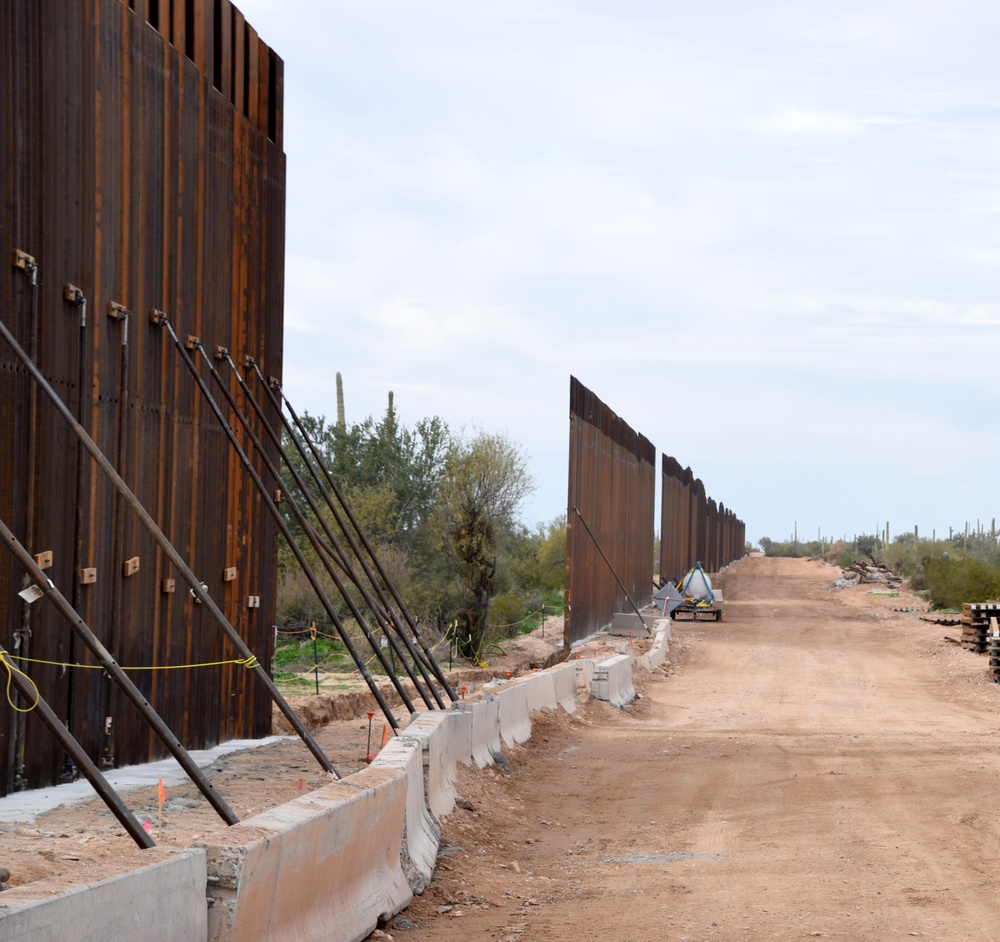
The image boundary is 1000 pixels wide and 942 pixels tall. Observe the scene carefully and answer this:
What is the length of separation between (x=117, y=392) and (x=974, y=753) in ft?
35.7

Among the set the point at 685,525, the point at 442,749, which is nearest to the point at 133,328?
the point at 442,749

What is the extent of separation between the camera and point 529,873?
9.40m

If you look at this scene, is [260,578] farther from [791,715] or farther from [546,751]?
[791,715]

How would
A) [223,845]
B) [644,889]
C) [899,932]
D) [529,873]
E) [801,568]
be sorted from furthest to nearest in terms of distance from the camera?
[801,568] → [529,873] → [644,889] → [899,932] → [223,845]

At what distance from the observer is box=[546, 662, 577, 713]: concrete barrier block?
19391 millimetres

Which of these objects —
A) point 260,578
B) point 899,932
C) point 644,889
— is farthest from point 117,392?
point 899,932

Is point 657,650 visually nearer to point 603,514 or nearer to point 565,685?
point 603,514

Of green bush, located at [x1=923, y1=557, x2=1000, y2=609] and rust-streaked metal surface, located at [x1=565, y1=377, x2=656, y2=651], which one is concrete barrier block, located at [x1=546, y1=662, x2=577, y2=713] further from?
green bush, located at [x1=923, y1=557, x2=1000, y2=609]

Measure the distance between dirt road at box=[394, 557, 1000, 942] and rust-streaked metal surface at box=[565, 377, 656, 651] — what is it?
19.6 feet

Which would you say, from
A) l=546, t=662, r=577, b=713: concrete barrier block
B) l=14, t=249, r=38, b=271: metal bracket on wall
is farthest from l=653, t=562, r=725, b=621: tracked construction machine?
l=14, t=249, r=38, b=271: metal bracket on wall

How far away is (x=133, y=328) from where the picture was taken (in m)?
11.2

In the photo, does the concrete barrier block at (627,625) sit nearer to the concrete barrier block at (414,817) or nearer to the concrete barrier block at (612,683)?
the concrete barrier block at (612,683)

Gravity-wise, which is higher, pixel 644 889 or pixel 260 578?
pixel 260 578

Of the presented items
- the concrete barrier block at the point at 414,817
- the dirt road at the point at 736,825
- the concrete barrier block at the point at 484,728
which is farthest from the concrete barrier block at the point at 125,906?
the concrete barrier block at the point at 484,728
